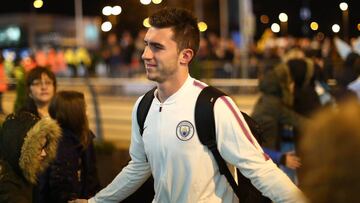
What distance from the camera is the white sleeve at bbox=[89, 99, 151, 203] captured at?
11.4 feet

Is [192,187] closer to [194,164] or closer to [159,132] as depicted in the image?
[194,164]

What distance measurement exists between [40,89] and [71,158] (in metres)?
1.44

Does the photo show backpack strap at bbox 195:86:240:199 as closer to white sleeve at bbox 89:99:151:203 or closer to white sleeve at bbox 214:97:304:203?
white sleeve at bbox 214:97:304:203

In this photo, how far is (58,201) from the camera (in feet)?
13.7

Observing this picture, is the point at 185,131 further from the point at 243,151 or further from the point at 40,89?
the point at 40,89

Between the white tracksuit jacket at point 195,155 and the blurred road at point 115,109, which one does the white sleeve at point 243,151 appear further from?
the blurred road at point 115,109

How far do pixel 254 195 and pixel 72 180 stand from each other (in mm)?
1469

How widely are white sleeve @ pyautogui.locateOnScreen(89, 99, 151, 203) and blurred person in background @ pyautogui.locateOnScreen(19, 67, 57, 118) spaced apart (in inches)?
81.0

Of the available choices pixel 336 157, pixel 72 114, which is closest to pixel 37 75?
pixel 72 114

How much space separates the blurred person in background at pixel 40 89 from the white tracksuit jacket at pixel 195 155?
8.14ft

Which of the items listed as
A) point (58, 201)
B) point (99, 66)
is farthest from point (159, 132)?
point (99, 66)

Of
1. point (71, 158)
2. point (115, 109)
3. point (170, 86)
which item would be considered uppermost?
point (170, 86)

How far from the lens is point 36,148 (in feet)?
12.6

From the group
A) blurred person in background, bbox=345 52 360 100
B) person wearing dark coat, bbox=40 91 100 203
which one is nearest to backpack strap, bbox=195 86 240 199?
person wearing dark coat, bbox=40 91 100 203
